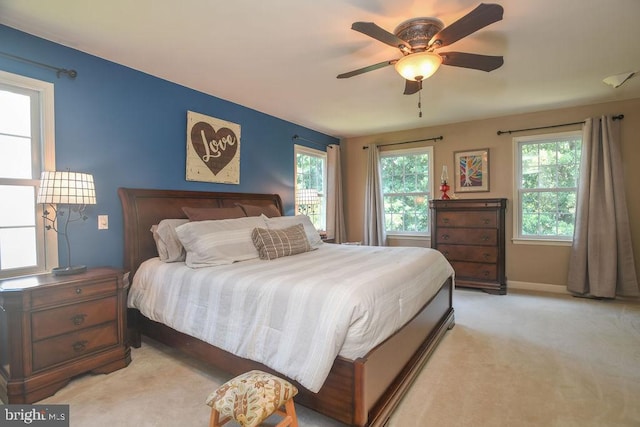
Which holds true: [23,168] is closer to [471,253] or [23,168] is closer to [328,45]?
[328,45]

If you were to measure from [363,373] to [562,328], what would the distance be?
2.55 meters

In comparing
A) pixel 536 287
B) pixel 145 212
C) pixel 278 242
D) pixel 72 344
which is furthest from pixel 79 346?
pixel 536 287

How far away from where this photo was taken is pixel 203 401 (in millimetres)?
1899

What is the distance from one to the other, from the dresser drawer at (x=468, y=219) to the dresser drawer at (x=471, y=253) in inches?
11.9

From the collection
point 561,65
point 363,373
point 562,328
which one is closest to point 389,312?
point 363,373

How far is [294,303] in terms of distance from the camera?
5.47 ft

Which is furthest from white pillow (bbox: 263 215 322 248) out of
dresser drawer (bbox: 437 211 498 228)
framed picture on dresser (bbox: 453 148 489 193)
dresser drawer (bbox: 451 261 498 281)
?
framed picture on dresser (bbox: 453 148 489 193)

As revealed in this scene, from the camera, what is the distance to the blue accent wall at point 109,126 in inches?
93.8

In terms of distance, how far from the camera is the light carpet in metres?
1.73

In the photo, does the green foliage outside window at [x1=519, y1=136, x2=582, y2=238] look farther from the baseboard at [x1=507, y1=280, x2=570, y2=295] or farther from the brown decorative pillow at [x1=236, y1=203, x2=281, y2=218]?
the brown decorative pillow at [x1=236, y1=203, x2=281, y2=218]

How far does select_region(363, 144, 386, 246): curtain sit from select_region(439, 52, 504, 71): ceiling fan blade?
308 cm

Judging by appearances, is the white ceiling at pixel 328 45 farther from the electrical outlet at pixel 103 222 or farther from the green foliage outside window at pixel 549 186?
the electrical outlet at pixel 103 222

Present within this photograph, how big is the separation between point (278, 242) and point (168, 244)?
35.9 inches

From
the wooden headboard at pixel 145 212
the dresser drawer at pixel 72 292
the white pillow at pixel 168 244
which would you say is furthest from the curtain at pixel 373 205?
the dresser drawer at pixel 72 292
